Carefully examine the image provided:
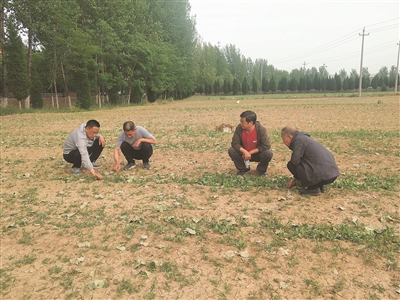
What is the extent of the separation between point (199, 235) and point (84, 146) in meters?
3.57

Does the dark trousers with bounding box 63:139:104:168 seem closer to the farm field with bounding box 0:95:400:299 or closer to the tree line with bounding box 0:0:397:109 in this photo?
the farm field with bounding box 0:95:400:299

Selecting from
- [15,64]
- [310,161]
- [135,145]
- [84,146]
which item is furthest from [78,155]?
[15,64]

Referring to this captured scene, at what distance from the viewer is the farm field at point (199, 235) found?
3.19m

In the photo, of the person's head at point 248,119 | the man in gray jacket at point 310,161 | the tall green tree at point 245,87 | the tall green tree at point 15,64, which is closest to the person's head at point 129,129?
the person's head at point 248,119

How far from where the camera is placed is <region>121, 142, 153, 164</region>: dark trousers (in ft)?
23.7

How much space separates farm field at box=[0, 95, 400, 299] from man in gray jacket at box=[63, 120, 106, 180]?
1.17 feet

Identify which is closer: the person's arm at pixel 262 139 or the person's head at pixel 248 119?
the person's head at pixel 248 119

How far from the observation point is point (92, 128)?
6551 mm

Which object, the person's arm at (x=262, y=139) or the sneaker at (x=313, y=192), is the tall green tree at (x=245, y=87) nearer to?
the person's arm at (x=262, y=139)

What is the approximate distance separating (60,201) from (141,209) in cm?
156

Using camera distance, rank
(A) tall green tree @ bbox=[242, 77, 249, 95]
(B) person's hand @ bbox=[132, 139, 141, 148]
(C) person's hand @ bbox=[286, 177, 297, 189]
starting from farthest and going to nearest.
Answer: (A) tall green tree @ bbox=[242, 77, 249, 95] → (B) person's hand @ bbox=[132, 139, 141, 148] → (C) person's hand @ bbox=[286, 177, 297, 189]

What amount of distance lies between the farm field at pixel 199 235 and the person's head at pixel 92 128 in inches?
38.8

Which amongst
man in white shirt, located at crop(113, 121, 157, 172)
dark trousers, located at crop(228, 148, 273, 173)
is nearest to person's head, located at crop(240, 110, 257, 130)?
dark trousers, located at crop(228, 148, 273, 173)

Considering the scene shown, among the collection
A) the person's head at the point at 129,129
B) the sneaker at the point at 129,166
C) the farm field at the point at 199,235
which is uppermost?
the person's head at the point at 129,129
